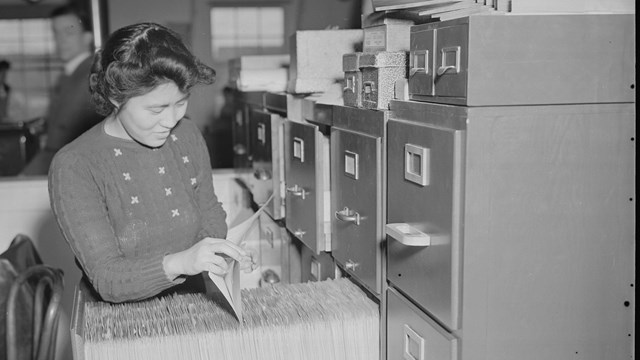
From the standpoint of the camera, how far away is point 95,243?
1.52 metres

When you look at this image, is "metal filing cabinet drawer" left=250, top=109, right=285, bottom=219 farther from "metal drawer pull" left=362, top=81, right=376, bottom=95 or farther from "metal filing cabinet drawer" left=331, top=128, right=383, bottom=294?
"metal drawer pull" left=362, top=81, right=376, bottom=95

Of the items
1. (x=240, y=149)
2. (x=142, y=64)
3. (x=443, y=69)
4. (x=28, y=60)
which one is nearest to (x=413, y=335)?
(x=443, y=69)

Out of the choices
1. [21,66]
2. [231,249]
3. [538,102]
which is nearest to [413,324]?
[231,249]

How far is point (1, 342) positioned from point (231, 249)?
4.47 feet

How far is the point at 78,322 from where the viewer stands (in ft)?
4.77

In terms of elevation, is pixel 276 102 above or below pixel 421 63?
below

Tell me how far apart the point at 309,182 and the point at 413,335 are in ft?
2.11

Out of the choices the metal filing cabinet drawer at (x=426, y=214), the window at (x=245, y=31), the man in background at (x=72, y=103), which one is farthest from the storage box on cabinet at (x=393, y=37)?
the window at (x=245, y=31)

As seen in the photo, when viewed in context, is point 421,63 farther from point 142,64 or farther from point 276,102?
point 276,102

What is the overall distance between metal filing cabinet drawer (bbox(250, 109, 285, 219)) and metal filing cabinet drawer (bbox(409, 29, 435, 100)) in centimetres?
90

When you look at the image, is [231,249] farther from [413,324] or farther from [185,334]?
[413,324]

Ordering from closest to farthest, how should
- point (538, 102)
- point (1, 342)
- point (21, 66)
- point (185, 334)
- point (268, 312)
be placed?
point (538, 102)
point (185, 334)
point (268, 312)
point (1, 342)
point (21, 66)

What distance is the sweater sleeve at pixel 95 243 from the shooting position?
150 centimetres

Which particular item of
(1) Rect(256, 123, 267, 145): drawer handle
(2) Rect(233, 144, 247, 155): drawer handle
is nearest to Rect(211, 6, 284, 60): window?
(2) Rect(233, 144, 247, 155): drawer handle
